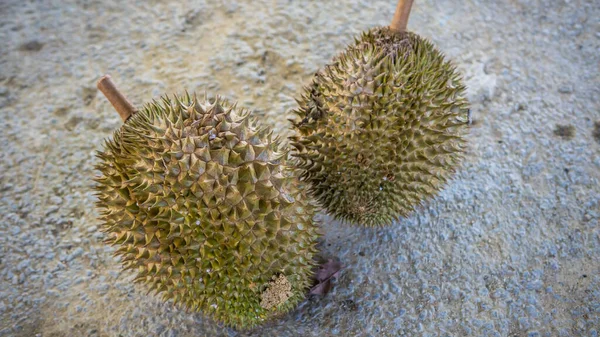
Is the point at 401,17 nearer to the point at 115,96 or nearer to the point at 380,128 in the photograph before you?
the point at 380,128

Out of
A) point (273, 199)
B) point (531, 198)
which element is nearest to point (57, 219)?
point (273, 199)

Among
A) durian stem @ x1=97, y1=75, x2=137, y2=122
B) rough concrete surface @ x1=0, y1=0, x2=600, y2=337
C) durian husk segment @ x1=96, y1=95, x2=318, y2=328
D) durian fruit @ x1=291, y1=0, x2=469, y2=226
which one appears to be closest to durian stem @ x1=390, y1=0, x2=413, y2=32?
durian fruit @ x1=291, y1=0, x2=469, y2=226

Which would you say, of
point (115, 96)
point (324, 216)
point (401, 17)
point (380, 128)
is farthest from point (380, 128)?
point (115, 96)

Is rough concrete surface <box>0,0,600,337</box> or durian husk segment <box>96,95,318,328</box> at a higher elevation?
durian husk segment <box>96,95,318,328</box>

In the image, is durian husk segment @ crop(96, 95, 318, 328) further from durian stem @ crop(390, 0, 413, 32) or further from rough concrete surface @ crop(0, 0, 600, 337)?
durian stem @ crop(390, 0, 413, 32)

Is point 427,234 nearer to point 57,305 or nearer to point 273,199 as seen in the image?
point 273,199

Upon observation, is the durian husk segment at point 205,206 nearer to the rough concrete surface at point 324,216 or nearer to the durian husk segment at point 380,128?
the durian husk segment at point 380,128
